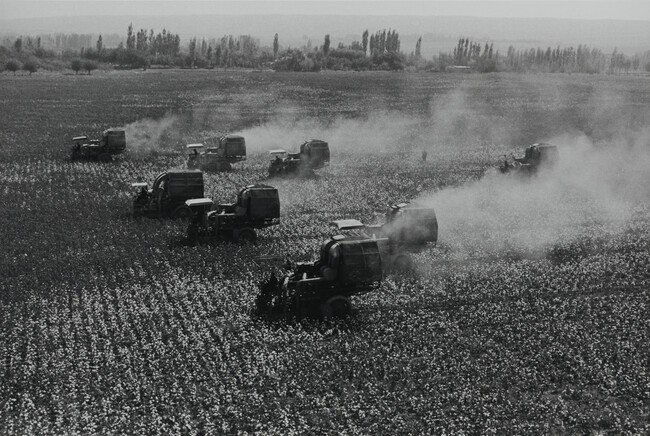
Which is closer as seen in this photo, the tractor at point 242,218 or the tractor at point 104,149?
the tractor at point 242,218

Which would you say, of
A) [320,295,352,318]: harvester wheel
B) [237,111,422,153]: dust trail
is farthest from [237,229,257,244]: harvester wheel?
[237,111,422,153]: dust trail

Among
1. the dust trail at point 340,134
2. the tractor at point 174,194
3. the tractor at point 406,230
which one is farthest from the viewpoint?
the dust trail at point 340,134

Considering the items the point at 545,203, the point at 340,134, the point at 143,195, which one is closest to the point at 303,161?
the point at 143,195

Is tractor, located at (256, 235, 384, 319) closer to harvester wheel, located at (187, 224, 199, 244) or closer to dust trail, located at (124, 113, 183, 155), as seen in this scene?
harvester wheel, located at (187, 224, 199, 244)

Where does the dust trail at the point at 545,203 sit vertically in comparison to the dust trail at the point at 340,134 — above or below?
below

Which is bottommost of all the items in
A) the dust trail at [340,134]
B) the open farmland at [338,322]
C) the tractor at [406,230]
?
the open farmland at [338,322]

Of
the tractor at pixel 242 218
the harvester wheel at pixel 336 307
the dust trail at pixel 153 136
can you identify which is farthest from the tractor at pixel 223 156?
the harvester wheel at pixel 336 307

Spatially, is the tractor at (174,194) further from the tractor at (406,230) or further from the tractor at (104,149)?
the tractor at (104,149)
